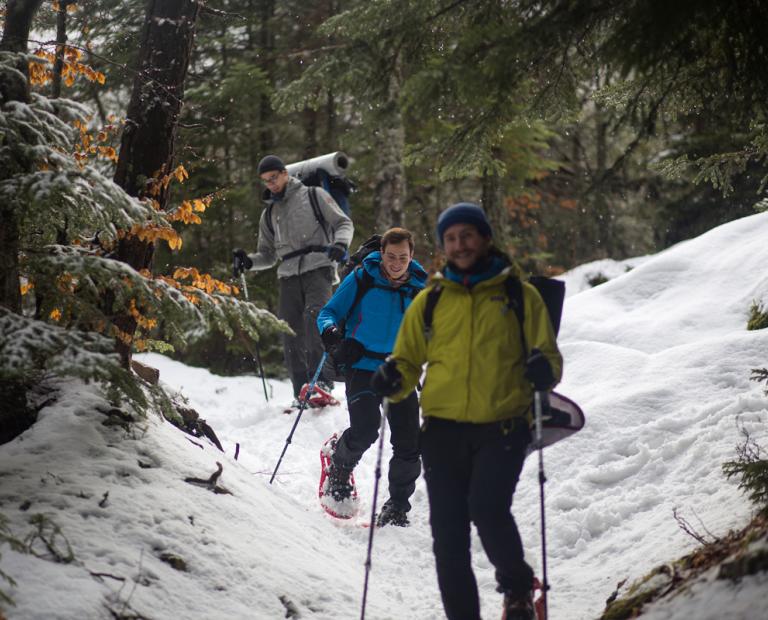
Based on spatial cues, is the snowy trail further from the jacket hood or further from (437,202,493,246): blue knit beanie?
the jacket hood

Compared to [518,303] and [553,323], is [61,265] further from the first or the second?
[553,323]

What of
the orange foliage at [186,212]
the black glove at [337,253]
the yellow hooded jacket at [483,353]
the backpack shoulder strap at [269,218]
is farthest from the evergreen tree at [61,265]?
the backpack shoulder strap at [269,218]

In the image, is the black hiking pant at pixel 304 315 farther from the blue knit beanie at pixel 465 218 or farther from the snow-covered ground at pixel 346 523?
the blue knit beanie at pixel 465 218

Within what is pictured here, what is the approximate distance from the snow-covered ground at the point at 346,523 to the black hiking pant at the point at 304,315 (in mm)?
864

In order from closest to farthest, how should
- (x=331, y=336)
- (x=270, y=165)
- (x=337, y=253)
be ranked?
(x=331, y=336)
(x=337, y=253)
(x=270, y=165)

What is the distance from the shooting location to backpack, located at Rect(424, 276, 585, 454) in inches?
145

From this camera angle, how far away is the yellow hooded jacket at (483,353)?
362 centimetres

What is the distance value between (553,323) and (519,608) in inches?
63.2

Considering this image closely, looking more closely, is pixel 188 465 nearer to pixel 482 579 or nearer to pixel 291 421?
pixel 482 579

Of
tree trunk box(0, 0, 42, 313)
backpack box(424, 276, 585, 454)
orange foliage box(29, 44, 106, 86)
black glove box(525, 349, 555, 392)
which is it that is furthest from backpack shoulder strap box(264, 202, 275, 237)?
black glove box(525, 349, 555, 392)

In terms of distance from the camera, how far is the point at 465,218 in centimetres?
382

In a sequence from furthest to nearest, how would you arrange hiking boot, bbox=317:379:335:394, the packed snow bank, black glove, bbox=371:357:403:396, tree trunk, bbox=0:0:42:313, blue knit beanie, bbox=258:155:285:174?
the packed snow bank < hiking boot, bbox=317:379:335:394 < blue knit beanie, bbox=258:155:285:174 < tree trunk, bbox=0:0:42:313 < black glove, bbox=371:357:403:396

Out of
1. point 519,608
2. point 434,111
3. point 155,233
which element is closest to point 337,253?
point 155,233

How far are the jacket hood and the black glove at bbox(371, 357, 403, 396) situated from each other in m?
2.20
